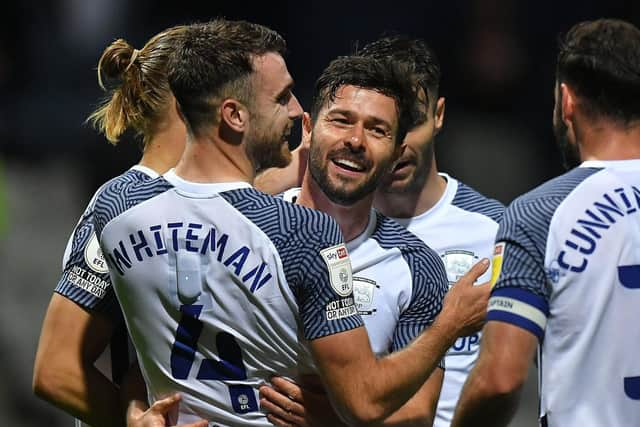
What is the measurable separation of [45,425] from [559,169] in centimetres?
487

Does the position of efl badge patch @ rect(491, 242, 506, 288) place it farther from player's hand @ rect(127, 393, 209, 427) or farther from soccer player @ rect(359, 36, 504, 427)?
soccer player @ rect(359, 36, 504, 427)

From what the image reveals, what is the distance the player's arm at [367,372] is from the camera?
3.83 metres

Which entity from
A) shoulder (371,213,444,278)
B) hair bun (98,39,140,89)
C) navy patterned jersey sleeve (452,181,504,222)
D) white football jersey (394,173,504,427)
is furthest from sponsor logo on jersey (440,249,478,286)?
hair bun (98,39,140,89)

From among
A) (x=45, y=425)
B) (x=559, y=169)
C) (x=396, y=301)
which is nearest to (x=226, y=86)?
(x=396, y=301)

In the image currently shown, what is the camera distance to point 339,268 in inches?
152

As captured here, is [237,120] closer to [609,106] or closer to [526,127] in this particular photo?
[609,106]

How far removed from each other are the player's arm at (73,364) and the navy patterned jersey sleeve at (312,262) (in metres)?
0.88

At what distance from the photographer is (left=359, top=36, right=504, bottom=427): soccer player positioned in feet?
17.3

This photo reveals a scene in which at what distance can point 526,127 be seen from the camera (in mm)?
11047

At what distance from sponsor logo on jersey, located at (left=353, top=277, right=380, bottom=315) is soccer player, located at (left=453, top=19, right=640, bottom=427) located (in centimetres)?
66

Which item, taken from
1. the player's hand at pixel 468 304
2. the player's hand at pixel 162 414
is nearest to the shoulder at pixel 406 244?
the player's hand at pixel 468 304

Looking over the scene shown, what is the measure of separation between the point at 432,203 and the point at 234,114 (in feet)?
5.52

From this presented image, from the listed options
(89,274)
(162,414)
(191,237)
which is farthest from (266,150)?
(162,414)

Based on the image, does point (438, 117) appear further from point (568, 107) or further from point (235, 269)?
point (235, 269)
